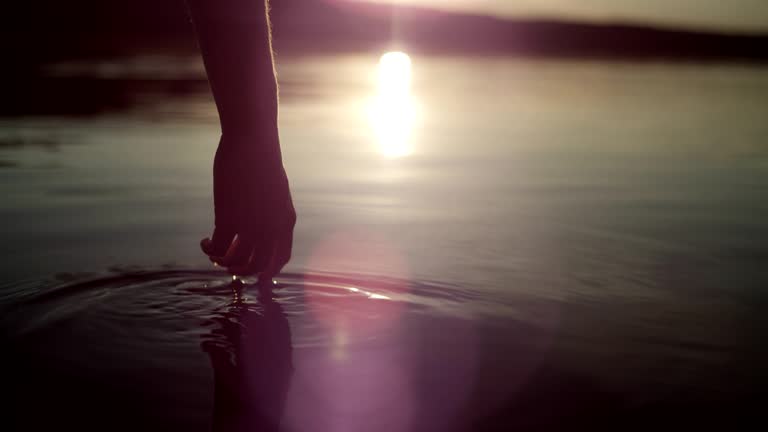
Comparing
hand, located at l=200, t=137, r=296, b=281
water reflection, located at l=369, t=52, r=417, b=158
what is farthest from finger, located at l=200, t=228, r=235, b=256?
water reflection, located at l=369, t=52, r=417, b=158

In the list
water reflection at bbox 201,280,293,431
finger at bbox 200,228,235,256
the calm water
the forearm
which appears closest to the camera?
water reflection at bbox 201,280,293,431

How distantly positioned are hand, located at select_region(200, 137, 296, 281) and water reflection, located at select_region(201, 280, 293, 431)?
0.69ft

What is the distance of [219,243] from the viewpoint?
8.55 ft

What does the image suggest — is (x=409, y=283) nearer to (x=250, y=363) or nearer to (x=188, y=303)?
(x=188, y=303)

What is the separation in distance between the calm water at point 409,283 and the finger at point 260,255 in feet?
0.74

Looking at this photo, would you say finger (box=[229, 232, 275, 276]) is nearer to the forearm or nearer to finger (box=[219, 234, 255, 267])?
finger (box=[219, 234, 255, 267])

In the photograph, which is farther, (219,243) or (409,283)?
(409,283)

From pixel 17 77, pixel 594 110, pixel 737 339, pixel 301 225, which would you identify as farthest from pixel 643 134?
pixel 17 77

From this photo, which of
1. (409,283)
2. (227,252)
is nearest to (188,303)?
(227,252)

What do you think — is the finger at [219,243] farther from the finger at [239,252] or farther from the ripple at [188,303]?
the ripple at [188,303]

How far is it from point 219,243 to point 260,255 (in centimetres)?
15

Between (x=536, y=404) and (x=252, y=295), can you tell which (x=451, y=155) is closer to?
(x=252, y=295)

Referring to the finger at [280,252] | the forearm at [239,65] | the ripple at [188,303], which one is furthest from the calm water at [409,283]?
the forearm at [239,65]

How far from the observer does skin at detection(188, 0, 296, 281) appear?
2.50 metres
